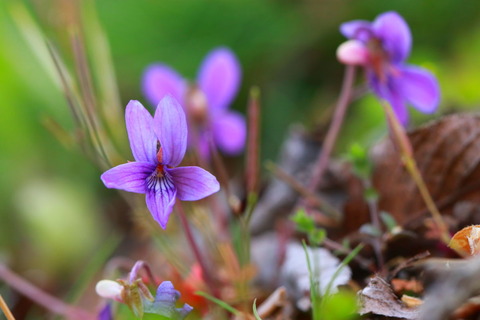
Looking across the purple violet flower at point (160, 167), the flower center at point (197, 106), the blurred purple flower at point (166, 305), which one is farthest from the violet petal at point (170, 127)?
the flower center at point (197, 106)

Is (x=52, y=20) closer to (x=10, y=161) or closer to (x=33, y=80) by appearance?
(x=33, y=80)

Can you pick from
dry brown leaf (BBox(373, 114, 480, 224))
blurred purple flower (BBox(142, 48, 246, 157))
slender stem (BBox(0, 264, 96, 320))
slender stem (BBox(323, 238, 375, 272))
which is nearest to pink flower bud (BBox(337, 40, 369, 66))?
dry brown leaf (BBox(373, 114, 480, 224))

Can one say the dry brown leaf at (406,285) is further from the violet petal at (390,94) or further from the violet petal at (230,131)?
the violet petal at (230,131)

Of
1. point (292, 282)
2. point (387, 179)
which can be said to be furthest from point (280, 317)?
point (387, 179)

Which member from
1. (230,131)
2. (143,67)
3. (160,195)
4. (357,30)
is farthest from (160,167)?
(143,67)

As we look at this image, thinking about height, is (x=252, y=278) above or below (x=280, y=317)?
above

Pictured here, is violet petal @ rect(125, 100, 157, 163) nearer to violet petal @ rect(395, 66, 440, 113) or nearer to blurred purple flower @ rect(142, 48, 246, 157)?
violet petal @ rect(395, 66, 440, 113)
